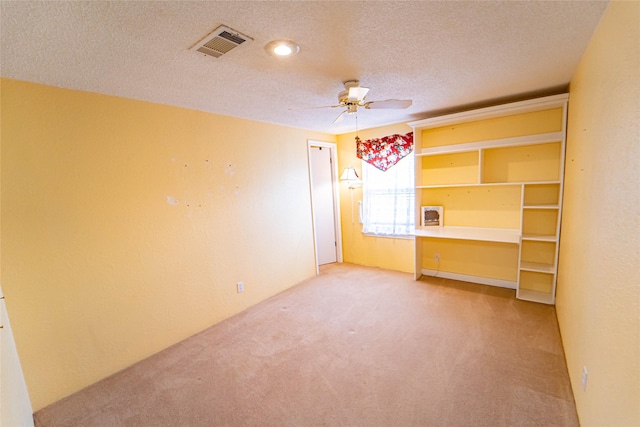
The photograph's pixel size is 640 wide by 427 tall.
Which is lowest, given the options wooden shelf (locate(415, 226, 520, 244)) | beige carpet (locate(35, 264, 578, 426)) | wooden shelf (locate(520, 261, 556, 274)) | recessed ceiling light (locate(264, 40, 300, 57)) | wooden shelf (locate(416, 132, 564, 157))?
beige carpet (locate(35, 264, 578, 426))

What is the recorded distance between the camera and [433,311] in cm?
298

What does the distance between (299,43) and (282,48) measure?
0.35 feet

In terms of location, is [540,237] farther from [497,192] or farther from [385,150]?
[385,150]

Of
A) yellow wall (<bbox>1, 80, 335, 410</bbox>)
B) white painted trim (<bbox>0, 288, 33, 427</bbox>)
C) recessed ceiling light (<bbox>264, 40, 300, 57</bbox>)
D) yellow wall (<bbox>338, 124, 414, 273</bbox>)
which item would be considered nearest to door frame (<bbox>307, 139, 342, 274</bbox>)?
yellow wall (<bbox>338, 124, 414, 273</bbox>)

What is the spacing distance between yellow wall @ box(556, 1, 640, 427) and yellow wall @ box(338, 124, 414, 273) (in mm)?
2278

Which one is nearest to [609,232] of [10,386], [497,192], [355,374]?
[355,374]

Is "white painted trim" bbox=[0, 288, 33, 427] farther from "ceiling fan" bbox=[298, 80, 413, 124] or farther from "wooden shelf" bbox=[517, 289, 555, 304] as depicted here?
"wooden shelf" bbox=[517, 289, 555, 304]

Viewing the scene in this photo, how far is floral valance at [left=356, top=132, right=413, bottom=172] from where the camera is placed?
3.92 meters

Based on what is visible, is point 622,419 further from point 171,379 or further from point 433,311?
point 171,379

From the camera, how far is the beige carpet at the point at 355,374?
5.76ft

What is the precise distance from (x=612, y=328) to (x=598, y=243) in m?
0.48

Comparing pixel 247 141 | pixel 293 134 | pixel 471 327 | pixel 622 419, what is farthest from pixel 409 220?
pixel 622 419

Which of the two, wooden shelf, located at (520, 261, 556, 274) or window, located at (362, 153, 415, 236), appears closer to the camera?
wooden shelf, located at (520, 261, 556, 274)

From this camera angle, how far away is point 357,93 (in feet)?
6.72
